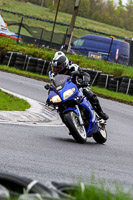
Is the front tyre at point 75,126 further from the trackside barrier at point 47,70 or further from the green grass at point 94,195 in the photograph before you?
the trackside barrier at point 47,70

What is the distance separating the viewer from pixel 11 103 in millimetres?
13633

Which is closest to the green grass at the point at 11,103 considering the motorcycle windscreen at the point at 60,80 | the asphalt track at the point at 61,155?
the asphalt track at the point at 61,155

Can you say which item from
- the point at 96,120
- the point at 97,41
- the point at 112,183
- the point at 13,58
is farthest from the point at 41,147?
the point at 97,41

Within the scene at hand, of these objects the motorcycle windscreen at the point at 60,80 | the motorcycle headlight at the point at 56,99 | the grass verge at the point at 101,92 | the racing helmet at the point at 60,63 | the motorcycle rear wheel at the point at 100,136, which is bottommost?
the grass verge at the point at 101,92

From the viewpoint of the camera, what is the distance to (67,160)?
7715 millimetres

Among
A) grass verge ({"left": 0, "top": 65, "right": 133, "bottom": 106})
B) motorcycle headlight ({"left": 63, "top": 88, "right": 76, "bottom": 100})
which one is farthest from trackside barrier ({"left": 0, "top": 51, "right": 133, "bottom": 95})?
motorcycle headlight ({"left": 63, "top": 88, "right": 76, "bottom": 100})

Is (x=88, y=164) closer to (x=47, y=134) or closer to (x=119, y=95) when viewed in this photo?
(x=47, y=134)

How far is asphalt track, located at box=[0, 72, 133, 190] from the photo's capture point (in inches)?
251

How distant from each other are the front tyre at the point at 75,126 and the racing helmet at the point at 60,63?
967mm

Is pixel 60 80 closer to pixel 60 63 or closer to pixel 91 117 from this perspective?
pixel 60 63

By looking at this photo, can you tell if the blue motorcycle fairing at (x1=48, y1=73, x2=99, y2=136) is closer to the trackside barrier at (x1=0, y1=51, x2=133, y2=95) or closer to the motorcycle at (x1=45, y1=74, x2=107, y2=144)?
the motorcycle at (x1=45, y1=74, x2=107, y2=144)

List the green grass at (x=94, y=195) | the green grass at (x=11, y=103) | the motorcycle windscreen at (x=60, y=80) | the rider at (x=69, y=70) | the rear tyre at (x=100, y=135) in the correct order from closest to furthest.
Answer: the green grass at (x=94, y=195), the motorcycle windscreen at (x=60, y=80), the rider at (x=69, y=70), the rear tyre at (x=100, y=135), the green grass at (x=11, y=103)

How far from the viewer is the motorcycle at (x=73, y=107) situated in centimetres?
938

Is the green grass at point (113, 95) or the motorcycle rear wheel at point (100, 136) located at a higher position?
the motorcycle rear wheel at point (100, 136)
